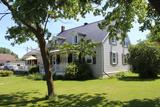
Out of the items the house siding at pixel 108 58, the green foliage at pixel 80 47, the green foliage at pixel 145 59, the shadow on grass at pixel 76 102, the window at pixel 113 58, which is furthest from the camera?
the window at pixel 113 58

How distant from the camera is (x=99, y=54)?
36.7 metres

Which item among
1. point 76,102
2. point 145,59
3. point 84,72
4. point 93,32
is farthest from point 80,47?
point 93,32

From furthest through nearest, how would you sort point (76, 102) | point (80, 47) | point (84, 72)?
point (84, 72) → point (80, 47) → point (76, 102)

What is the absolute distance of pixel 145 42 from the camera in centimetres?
3275

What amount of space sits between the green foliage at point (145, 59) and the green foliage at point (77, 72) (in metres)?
5.42

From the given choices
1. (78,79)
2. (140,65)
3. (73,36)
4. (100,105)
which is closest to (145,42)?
(140,65)

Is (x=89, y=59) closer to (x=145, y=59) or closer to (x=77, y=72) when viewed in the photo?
(x=77, y=72)

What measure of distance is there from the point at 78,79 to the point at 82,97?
15.1 metres

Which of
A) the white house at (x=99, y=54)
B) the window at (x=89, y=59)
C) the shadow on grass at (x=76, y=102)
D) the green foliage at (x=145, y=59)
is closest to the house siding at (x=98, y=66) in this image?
the white house at (x=99, y=54)

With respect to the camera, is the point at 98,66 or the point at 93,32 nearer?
the point at 98,66

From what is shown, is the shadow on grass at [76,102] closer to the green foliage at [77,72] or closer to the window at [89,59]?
the green foliage at [77,72]

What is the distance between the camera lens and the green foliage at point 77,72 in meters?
34.2

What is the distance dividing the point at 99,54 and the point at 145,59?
6.74 metres

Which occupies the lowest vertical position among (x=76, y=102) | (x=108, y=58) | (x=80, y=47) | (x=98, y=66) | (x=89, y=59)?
(x=76, y=102)
